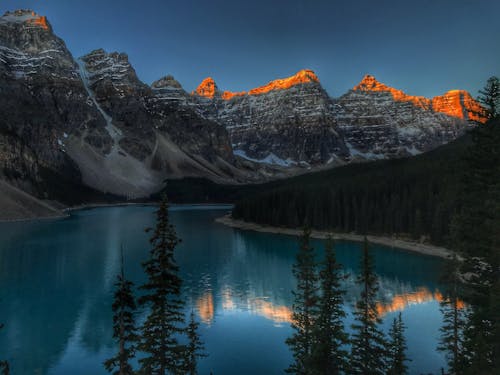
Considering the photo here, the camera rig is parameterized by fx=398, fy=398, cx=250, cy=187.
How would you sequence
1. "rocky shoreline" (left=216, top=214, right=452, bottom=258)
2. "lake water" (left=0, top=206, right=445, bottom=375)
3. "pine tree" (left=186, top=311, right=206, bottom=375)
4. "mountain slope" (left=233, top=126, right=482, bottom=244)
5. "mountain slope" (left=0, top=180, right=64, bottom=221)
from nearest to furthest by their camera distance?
"pine tree" (left=186, top=311, right=206, bottom=375), "lake water" (left=0, top=206, right=445, bottom=375), "rocky shoreline" (left=216, top=214, right=452, bottom=258), "mountain slope" (left=233, top=126, right=482, bottom=244), "mountain slope" (left=0, top=180, right=64, bottom=221)

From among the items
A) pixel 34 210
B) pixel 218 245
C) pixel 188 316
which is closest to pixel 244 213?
pixel 218 245

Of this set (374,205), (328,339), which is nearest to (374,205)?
(374,205)

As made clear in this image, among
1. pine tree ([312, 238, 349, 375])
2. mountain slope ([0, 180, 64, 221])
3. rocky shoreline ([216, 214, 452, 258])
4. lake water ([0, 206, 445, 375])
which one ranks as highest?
mountain slope ([0, 180, 64, 221])

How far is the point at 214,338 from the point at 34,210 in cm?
12023

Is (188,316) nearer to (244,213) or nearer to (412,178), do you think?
(412,178)

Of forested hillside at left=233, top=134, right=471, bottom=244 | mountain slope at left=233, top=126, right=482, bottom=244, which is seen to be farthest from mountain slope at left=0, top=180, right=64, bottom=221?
mountain slope at left=233, top=126, right=482, bottom=244

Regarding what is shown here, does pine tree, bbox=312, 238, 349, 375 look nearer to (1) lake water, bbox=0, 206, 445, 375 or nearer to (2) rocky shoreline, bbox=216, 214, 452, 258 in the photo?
(1) lake water, bbox=0, 206, 445, 375

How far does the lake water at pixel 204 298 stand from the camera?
Answer: 96.5 ft

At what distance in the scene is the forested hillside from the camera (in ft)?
259

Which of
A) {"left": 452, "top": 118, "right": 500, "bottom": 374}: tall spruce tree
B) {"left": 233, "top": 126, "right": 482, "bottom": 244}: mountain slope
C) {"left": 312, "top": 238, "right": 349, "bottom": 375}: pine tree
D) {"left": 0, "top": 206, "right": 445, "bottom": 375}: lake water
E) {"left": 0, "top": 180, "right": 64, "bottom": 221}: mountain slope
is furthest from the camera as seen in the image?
{"left": 0, "top": 180, "right": 64, "bottom": 221}: mountain slope

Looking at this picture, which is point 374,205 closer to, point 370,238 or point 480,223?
point 370,238

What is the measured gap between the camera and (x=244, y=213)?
123188mm

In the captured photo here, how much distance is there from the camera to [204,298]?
44375mm

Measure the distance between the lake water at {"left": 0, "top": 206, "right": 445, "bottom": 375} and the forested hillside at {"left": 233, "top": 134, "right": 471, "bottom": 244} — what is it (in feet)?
30.2
